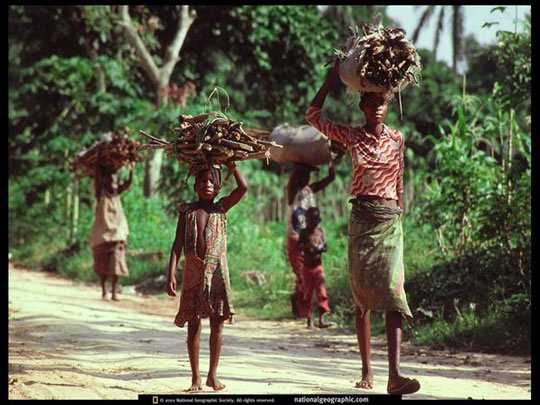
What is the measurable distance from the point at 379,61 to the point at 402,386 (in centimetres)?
197

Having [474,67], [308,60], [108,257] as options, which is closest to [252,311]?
[108,257]

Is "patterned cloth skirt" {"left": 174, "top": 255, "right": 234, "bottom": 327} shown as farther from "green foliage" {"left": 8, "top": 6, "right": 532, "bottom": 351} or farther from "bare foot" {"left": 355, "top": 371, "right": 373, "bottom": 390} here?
"green foliage" {"left": 8, "top": 6, "right": 532, "bottom": 351}

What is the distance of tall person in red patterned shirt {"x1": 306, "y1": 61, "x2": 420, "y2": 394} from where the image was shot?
17.9 feet

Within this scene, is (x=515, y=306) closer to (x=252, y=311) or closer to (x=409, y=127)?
(x=252, y=311)

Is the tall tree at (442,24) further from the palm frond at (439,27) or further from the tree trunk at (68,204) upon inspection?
the tree trunk at (68,204)

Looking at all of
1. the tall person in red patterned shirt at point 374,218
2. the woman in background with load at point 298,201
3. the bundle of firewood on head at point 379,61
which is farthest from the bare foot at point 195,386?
the woman in background with load at point 298,201

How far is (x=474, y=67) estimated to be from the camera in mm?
34781

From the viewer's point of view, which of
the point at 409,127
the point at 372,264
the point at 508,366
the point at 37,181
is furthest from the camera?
the point at 409,127

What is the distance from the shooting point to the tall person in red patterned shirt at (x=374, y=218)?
5445 millimetres

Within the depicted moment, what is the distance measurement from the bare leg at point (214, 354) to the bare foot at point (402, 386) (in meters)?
1.02

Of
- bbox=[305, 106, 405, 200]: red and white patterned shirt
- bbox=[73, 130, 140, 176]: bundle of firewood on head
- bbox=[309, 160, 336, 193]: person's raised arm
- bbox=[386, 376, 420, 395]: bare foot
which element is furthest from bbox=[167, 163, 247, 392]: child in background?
bbox=[73, 130, 140, 176]: bundle of firewood on head

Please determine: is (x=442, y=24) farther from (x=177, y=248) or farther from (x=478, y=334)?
(x=177, y=248)

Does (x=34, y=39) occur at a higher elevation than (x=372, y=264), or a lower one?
higher

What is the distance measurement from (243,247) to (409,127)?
1636cm
